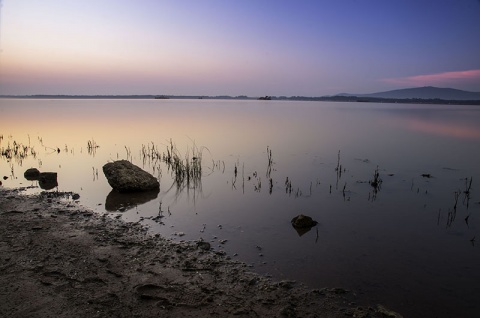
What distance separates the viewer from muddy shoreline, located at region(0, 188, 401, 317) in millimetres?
4989

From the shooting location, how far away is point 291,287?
5.99 m

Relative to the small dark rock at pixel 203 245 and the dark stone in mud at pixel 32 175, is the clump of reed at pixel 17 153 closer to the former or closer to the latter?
the dark stone in mud at pixel 32 175

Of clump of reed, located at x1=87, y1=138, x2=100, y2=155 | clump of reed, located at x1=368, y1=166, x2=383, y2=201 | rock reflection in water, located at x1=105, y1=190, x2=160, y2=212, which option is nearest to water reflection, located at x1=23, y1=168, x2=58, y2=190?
rock reflection in water, located at x1=105, y1=190, x2=160, y2=212

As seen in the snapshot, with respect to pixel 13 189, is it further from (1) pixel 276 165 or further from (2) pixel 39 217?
(1) pixel 276 165

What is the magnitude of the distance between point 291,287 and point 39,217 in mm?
7305

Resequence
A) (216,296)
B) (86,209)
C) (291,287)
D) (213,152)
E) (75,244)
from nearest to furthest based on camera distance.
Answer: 1. (216,296)
2. (291,287)
3. (75,244)
4. (86,209)
5. (213,152)

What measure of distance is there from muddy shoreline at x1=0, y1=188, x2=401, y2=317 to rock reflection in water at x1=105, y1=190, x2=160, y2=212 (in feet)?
7.40

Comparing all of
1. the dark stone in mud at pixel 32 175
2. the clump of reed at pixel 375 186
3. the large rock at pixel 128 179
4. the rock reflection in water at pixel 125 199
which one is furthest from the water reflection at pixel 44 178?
the clump of reed at pixel 375 186

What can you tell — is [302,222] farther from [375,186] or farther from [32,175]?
[32,175]

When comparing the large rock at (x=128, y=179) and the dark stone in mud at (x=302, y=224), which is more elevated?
the large rock at (x=128, y=179)

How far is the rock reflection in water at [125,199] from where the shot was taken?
34.2 feet

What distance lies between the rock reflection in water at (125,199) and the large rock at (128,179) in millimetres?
219

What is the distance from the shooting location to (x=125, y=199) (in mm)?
11242

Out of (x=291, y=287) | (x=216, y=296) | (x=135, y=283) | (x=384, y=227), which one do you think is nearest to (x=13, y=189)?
(x=135, y=283)
